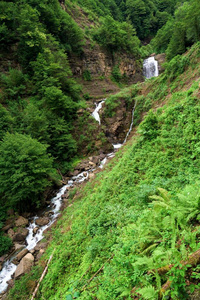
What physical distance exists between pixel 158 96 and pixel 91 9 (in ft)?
138

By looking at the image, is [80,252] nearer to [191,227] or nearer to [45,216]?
[191,227]

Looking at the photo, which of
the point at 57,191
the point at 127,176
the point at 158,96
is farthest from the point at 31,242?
the point at 158,96

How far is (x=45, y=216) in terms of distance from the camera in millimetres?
11844

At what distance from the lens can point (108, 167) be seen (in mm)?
12320

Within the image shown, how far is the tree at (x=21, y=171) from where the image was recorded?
11.1m

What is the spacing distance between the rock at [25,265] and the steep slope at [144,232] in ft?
Answer: 1.24

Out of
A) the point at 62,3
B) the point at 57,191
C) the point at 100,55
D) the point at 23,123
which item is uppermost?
the point at 62,3

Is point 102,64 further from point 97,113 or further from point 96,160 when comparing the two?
point 96,160

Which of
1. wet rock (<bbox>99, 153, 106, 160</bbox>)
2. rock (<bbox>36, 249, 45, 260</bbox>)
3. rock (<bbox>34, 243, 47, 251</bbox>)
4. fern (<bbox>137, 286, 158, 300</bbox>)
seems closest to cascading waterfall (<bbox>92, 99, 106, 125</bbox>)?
wet rock (<bbox>99, 153, 106, 160</bbox>)

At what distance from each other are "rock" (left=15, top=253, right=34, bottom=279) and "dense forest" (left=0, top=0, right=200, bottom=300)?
0.60 meters

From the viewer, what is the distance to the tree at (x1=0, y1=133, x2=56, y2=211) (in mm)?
11055

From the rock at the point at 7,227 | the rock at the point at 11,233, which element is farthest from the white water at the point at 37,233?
the rock at the point at 7,227

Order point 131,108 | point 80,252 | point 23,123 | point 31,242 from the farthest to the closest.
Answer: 1. point 131,108
2. point 23,123
3. point 31,242
4. point 80,252

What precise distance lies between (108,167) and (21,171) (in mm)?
6404
